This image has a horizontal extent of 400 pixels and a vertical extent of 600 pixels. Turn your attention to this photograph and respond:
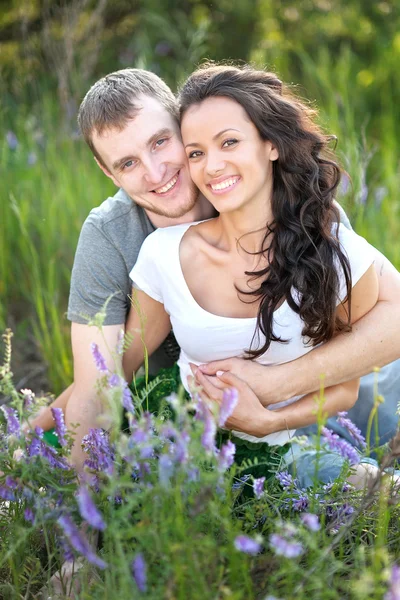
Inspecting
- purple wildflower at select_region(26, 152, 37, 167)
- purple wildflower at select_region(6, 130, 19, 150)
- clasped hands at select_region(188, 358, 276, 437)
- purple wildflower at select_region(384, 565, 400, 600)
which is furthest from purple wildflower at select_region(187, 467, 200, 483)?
purple wildflower at select_region(6, 130, 19, 150)

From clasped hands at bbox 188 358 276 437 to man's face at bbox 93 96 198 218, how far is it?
52 centimetres

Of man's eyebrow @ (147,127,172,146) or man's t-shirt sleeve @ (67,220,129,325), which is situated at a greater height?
man's eyebrow @ (147,127,172,146)

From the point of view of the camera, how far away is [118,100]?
2254 mm

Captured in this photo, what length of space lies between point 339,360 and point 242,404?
319 mm

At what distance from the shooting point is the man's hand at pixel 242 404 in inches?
81.6

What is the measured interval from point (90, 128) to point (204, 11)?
4.70 m

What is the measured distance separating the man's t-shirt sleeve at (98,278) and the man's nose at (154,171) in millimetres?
279

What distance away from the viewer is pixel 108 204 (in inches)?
99.0

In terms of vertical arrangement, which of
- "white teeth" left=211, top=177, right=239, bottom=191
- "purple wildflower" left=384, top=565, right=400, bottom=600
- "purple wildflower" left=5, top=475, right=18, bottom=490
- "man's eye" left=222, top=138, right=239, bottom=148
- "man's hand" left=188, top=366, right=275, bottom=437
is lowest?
"man's hand" left=188, top=366, right=275, bottom=437

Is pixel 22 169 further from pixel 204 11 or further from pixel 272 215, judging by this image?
pixel 204 11

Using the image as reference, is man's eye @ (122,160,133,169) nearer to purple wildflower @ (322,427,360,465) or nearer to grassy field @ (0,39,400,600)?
grassy field @ (0,39,400,600)

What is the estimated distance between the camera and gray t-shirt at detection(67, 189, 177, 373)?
2400mm

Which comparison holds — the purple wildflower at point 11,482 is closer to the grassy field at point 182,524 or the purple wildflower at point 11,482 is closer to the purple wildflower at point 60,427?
the grassy field at point 182,524

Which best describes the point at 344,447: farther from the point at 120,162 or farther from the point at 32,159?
the point at 32,159
